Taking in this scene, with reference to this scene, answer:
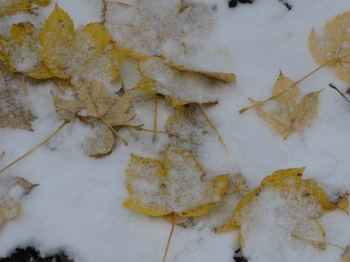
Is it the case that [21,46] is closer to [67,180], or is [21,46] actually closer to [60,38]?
[60,38]

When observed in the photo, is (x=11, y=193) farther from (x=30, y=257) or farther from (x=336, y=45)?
(x=336, y=45)

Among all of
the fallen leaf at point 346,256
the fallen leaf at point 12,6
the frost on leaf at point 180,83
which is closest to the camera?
the fallen leaf at point 346,256

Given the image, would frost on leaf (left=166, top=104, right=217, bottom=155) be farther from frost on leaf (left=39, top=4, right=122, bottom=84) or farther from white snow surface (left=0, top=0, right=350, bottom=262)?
frost on leaf (left=39, top=4, right=122, bottom=84)

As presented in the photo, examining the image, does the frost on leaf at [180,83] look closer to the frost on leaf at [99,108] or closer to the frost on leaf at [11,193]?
the frost on leaf at [99,108]

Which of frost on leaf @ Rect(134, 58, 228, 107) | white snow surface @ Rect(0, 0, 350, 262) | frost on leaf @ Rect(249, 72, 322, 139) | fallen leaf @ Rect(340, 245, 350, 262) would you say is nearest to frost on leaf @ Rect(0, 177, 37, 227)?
white snow surface @ Rect(0, 0, 350, 262)

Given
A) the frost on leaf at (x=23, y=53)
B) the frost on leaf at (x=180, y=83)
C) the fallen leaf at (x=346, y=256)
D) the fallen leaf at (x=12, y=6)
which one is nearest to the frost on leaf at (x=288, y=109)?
the frost on leaf at (x=180, y=83)

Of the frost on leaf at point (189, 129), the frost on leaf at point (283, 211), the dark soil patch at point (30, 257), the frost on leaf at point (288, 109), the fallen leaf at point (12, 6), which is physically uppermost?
the fallen leaf at point (12, 6)
